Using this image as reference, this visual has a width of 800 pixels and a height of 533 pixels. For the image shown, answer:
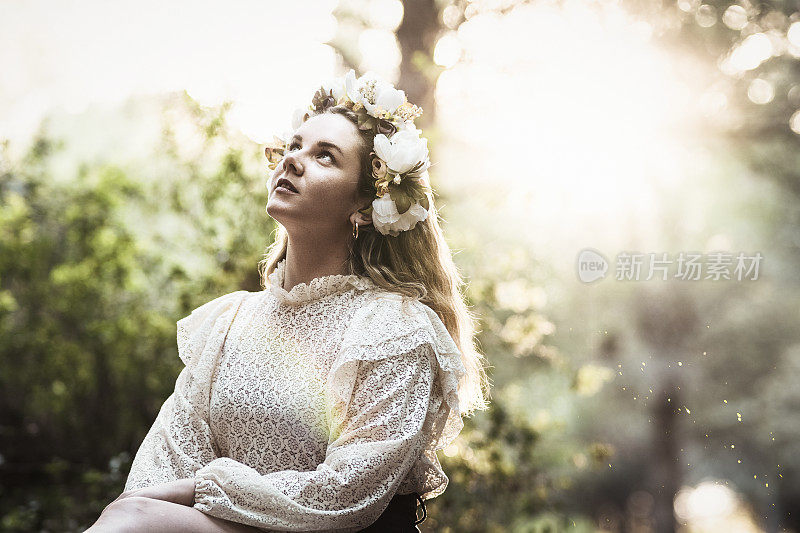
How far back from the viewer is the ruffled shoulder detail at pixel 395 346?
161 centimetres

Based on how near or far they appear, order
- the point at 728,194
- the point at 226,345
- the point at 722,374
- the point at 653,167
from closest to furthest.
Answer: the point at 226,345 → the point at 653,167 → the point at 728,194 → the point at 722,374

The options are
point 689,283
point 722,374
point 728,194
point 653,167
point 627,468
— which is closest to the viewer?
point 653,167

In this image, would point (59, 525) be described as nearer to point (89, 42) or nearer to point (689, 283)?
point (89, 42)

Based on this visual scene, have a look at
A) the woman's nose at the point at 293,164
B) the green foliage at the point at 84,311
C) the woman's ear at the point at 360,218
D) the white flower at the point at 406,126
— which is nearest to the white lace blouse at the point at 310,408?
the woman's ear at the point at 360,218

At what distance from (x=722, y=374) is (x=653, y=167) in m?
3.29

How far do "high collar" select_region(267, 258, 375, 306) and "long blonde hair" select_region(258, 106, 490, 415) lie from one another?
0.04 meters

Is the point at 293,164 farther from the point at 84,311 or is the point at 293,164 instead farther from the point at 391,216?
the point at 84,311

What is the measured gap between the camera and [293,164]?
1.76 meters

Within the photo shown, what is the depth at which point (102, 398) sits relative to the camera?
4340 mm

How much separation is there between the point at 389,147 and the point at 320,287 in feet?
1.20

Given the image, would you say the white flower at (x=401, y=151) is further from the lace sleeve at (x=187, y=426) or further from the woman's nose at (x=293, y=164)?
the lace sleeve at (x=187, y=426)

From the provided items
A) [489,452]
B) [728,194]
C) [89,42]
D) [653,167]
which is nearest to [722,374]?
[728,194]

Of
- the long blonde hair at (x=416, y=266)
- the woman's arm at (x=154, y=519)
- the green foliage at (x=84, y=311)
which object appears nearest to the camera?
the woman's arm at (x=154, y=519)

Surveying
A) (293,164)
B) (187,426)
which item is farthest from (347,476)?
(293,164)
